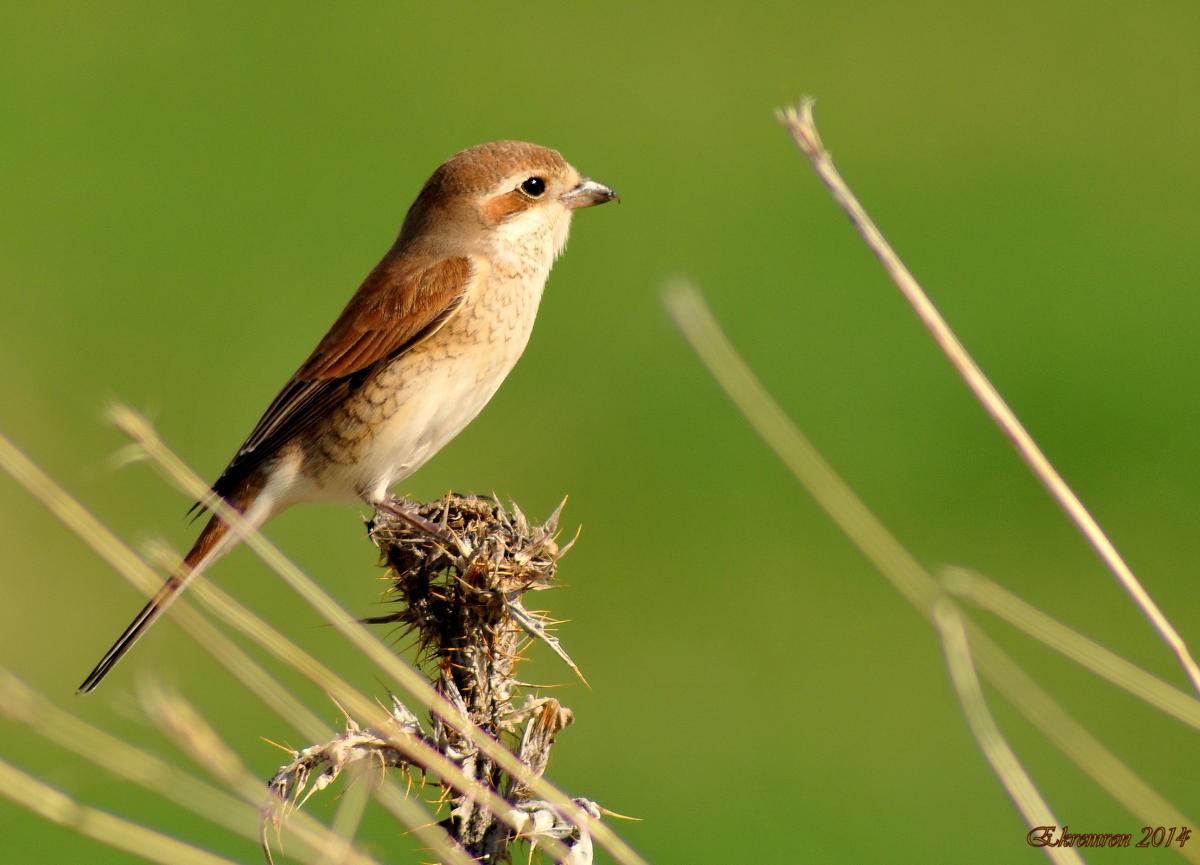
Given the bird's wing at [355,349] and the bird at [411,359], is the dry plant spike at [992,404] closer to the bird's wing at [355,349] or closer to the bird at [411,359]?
the bird at [411,359]

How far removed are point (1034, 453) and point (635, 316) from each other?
8.94 metres

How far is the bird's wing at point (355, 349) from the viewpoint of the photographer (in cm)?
477

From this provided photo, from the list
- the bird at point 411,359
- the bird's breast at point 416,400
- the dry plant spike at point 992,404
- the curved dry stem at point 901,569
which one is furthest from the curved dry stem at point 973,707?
the bird's breast at point 416,400

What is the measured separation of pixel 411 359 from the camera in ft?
15.6

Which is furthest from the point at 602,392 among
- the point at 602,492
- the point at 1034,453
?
the point at 1034,453

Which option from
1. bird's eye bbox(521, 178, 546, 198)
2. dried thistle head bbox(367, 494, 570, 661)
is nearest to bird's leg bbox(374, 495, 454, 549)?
dried thistle head bbox(367, 494, 570, 661)

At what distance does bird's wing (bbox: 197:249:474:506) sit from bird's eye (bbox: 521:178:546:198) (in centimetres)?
33

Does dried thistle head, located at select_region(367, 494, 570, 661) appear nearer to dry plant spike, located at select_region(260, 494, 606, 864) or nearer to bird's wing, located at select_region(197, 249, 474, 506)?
dry plant spike, located at select_region(260, 494, 606, 864)

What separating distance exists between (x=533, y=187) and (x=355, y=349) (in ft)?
2.42

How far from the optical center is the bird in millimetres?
4746

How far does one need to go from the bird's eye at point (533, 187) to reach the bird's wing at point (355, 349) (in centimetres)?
33

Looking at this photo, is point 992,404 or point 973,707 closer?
point 973,707

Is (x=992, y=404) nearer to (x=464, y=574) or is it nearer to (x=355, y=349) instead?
(x=464, y=574)

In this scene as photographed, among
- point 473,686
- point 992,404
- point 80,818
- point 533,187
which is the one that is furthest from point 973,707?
point 533,187
